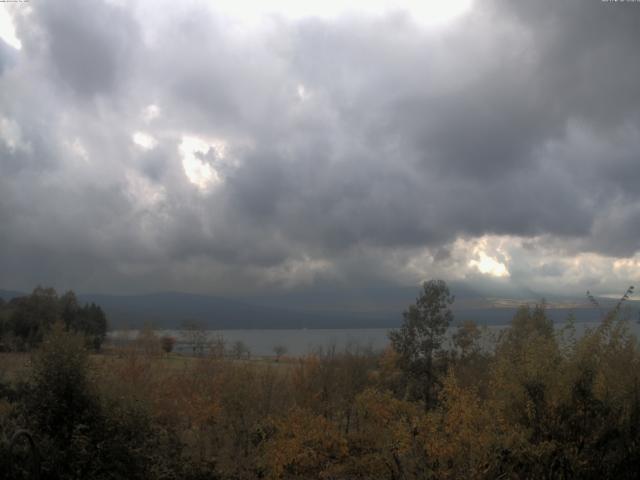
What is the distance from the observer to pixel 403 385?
86.1 ft

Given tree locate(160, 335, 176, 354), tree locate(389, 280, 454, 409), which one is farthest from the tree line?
tree locate(389, 280, 454, 409)

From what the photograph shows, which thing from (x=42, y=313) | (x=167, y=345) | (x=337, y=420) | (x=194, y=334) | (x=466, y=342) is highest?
(x=42, y=313)

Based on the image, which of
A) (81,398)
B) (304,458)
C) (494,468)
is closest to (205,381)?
(304,458)

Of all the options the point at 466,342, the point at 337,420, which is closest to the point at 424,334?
the point at 466,342

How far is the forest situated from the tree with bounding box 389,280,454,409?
12.9 ft

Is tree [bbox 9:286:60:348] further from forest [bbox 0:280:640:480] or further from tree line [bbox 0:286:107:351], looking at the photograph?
forest [bbox 0:280:640:480]

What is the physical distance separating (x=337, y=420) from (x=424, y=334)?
23.5 ft

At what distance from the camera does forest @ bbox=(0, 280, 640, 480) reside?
32.4ft

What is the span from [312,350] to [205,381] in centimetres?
897

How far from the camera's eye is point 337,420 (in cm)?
2227

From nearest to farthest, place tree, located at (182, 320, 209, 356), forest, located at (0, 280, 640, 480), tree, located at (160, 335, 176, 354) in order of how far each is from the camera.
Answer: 1. forest, located at (0, 280, 640, 480)
2. tree, located at (182, 320, 209, 356)
3. tree, located at (160, 335, 176, 354)

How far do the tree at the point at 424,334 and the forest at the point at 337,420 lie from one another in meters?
3.92

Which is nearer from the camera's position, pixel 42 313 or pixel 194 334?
pixel 194 334

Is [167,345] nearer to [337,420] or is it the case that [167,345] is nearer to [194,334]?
[194,334]
